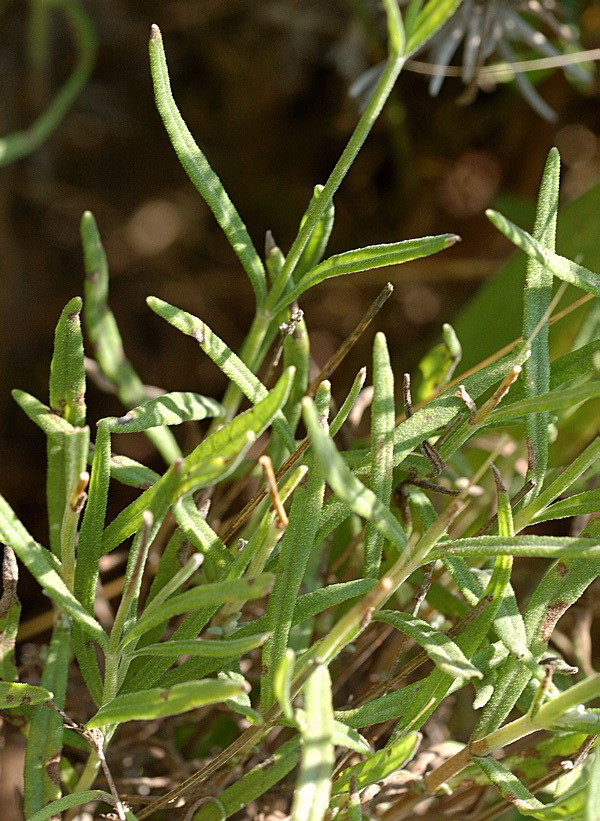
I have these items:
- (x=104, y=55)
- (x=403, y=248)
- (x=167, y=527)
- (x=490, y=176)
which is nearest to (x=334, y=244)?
(x=490, y=176)

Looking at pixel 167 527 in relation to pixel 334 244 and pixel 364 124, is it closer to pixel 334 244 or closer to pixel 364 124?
pixel 364 124

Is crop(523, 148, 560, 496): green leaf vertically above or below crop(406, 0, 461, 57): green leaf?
below

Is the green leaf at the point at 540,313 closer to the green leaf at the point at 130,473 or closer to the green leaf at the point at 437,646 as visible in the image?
the green leaf at the point at 437,646

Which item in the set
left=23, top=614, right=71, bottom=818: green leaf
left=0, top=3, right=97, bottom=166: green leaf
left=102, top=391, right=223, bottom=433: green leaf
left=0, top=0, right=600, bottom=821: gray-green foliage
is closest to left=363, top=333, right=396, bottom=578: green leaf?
left=0, top=0, right=600, bottom=821: gray-green foliage

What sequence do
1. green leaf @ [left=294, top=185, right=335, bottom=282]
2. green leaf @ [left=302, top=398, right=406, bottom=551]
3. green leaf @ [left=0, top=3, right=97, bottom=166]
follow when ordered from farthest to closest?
green leaf @ [left=0, top=3, right=97, bottom=166], green leaf @ [left=294, top=185, right=335, bottom=282], green leaf @ [left=302, top=398, right=406, bottom=551]

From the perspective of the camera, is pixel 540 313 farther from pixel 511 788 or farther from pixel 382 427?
pixel 511 788

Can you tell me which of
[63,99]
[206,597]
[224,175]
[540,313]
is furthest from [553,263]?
[224,175]

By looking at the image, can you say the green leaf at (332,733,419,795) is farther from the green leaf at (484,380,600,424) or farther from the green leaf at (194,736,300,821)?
the green leaf at (484,380,600,424)
